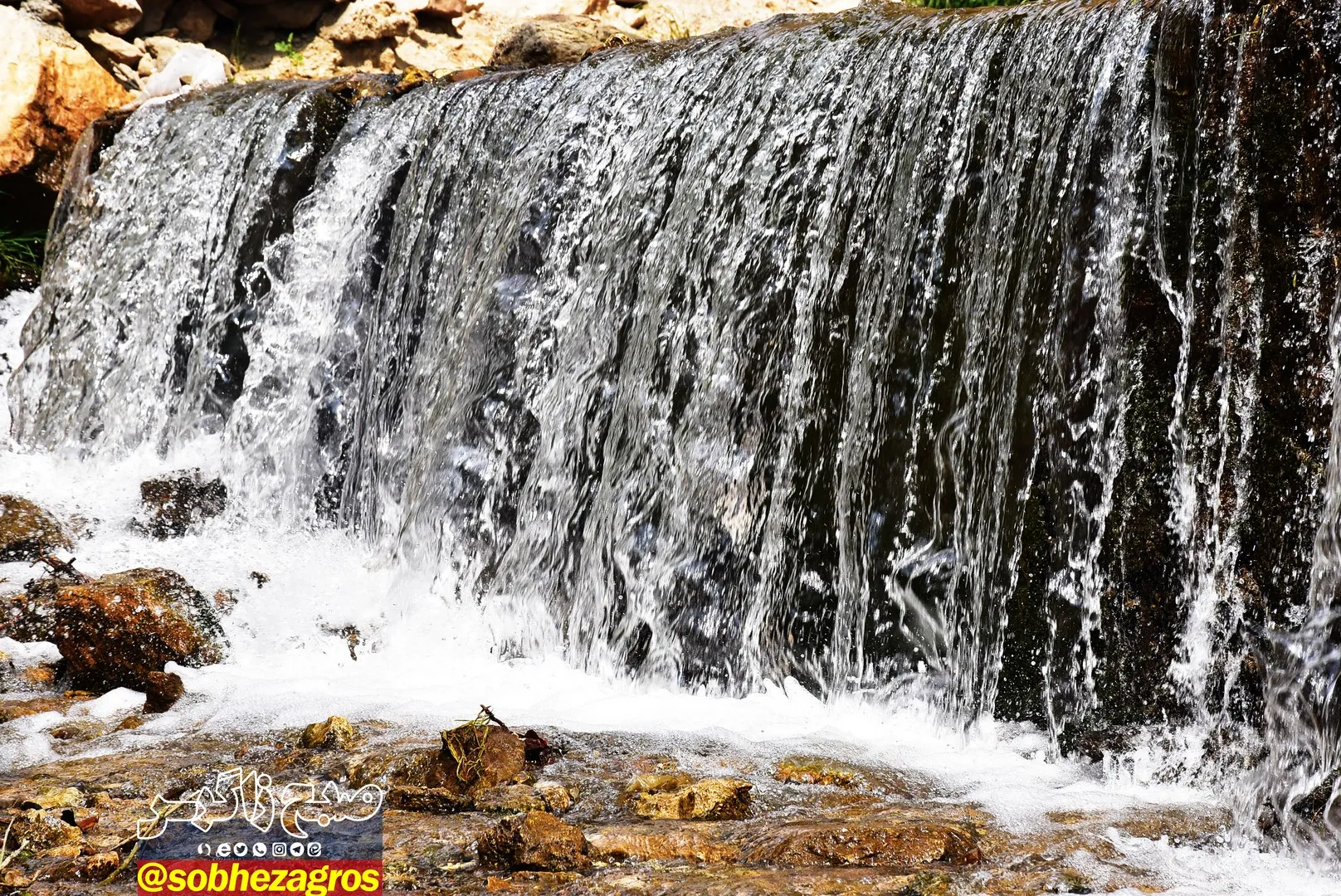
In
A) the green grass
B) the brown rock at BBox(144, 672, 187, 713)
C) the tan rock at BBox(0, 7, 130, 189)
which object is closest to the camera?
the brown rock at BBox(144, 672, 187, 713)

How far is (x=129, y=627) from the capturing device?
169 inches


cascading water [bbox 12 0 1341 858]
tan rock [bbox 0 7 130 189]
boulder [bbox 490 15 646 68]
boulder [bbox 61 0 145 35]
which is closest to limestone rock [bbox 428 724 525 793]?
cascading water [bbox 12 0 1341 858]

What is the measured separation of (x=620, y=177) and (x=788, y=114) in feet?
2.59

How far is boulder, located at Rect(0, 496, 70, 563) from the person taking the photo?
209 inches

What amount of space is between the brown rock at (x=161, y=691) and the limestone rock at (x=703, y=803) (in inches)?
71.7

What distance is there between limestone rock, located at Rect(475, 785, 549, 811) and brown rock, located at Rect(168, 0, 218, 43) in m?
7.98

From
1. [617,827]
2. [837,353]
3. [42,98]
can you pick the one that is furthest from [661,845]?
[42,98]

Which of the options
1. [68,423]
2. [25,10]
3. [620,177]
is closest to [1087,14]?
[620,177]

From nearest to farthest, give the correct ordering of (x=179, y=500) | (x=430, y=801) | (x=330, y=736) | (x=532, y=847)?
(x=532, y=847), (x=430, y=801), (x=330, y=736), (x=179, y=500)

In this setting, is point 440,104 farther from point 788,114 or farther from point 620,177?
point 788,114

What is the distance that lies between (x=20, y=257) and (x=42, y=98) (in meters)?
1.04

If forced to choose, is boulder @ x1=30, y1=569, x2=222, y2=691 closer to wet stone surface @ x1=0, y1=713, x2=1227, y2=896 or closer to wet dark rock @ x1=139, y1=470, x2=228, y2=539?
wet stone surface @ x1=0, y1=713, x2=1227, y2=896

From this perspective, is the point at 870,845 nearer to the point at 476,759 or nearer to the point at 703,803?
the point at 703,803

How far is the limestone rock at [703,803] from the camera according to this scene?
2896mm
